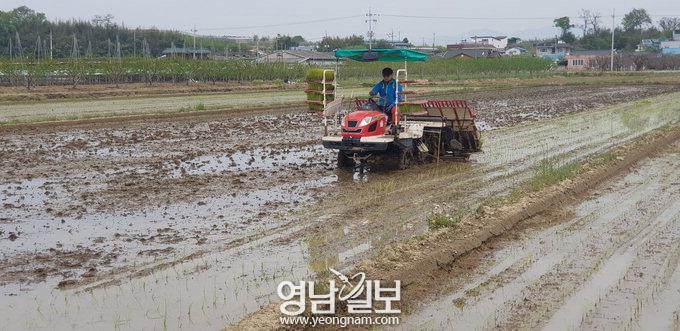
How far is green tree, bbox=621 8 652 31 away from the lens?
440ft

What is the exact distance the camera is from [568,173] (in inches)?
509

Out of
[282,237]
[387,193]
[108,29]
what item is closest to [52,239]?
[282,237]

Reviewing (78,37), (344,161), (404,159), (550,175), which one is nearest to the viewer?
(550,175)

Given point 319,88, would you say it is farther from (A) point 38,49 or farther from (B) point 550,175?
(A) point 38,49

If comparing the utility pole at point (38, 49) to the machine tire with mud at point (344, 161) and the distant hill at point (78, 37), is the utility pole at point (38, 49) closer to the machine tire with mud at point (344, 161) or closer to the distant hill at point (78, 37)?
the distant hill at point (78, 37)

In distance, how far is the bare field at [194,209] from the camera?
23.0 ft

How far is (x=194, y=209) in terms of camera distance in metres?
10.7

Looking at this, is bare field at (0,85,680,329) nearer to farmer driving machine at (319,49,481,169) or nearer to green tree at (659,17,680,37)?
farmer driving machine at (319,49,481,169)

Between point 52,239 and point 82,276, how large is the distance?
168 cm

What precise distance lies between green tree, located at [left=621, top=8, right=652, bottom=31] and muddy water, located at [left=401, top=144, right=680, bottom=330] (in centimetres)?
13257

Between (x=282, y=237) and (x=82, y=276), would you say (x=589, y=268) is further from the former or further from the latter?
(x=82, y=276)

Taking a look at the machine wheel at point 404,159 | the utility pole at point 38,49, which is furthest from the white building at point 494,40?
the machine wheel at point 404,159

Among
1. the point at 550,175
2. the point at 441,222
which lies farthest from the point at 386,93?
the point at 441,222

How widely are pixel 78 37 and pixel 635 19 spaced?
95.4 metres
